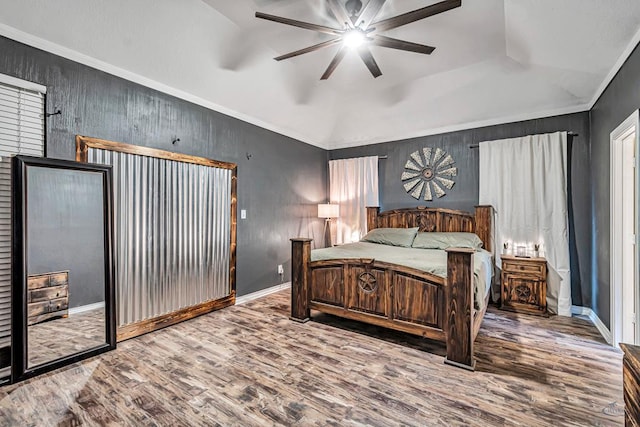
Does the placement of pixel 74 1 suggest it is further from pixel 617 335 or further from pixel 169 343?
pixel 617 335

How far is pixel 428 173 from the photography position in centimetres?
481

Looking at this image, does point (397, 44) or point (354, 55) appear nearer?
point (397, 44)

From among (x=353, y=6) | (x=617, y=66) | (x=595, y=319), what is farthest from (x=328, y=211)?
(x=617, y=66)

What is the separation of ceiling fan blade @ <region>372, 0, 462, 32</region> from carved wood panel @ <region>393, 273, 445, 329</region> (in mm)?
2138

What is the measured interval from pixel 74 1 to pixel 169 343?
3.04 metres

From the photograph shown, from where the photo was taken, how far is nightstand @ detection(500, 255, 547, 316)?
11.8 feet

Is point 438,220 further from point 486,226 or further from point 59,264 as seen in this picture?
point 59,264

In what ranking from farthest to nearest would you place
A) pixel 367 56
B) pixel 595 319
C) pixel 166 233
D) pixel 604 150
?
pixel 595 319
pixel 166 233
pixel 604 150
pixel 367 56

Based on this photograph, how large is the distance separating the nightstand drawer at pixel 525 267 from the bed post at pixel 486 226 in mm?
416

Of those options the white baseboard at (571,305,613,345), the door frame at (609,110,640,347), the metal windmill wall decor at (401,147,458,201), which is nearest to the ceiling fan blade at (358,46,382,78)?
the metal windmill wall decor at (401,147,458,201)

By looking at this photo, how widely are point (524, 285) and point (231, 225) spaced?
3.88 metres

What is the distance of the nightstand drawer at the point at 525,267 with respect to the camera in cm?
360

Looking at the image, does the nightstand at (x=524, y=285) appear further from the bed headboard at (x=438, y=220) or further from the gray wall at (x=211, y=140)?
the gray wall at (x=211, y=140)

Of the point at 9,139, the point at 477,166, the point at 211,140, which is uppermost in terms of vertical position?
the point at 211,140
